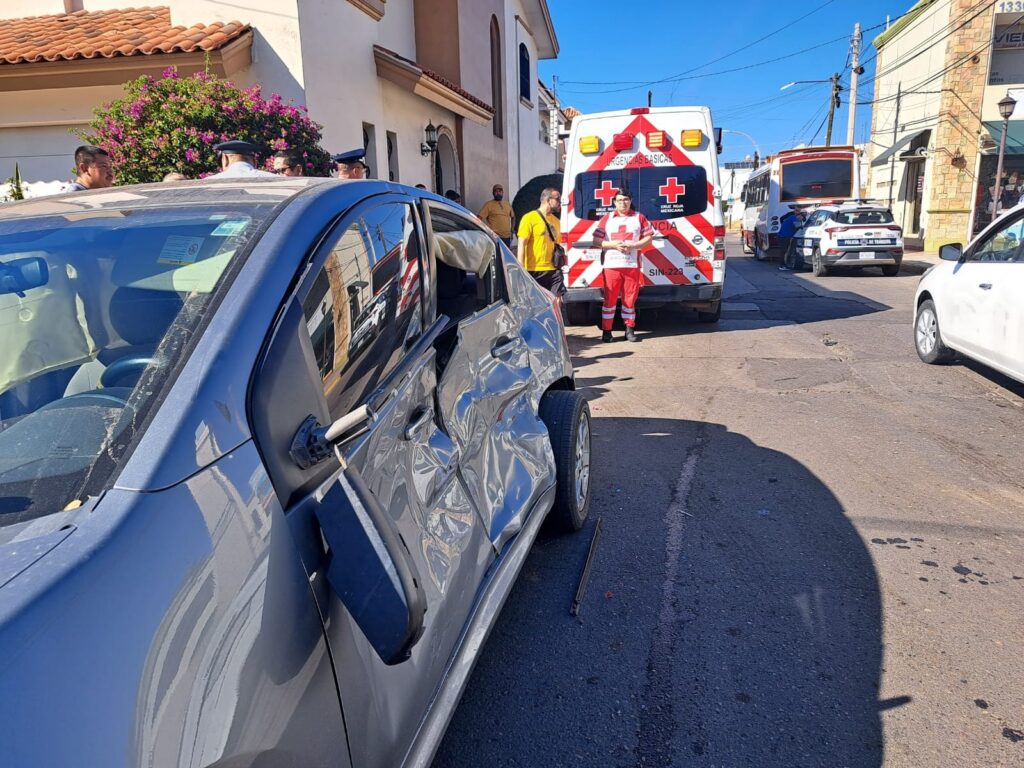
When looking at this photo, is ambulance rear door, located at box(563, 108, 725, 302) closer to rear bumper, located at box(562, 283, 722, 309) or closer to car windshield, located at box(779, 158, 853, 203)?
rear bumper, located at box(562, 283, 722, 309)

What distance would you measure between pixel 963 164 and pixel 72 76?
24918 mm

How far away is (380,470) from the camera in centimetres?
174

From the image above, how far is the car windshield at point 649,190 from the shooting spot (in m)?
9.11

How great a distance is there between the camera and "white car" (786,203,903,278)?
15.9 meters

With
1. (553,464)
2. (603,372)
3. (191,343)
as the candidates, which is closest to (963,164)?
(603,372)

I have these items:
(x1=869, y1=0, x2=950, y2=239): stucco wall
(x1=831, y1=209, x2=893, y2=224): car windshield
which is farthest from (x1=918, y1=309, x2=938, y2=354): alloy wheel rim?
(x1=869, y1=0, x2=950, y2=239): stucco wall

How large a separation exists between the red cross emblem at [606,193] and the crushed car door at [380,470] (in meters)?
7.21

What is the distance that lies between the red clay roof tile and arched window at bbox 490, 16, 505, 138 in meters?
10.3

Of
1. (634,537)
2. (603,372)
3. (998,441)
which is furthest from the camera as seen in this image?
(603,372)

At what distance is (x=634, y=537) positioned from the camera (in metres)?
3.81

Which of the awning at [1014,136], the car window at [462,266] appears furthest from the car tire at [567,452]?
the awning at [1014,136]

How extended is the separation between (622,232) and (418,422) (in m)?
7.12

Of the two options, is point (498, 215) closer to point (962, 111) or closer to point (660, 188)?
point (660, 188)

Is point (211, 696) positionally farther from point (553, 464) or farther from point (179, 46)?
point (179, 46)
